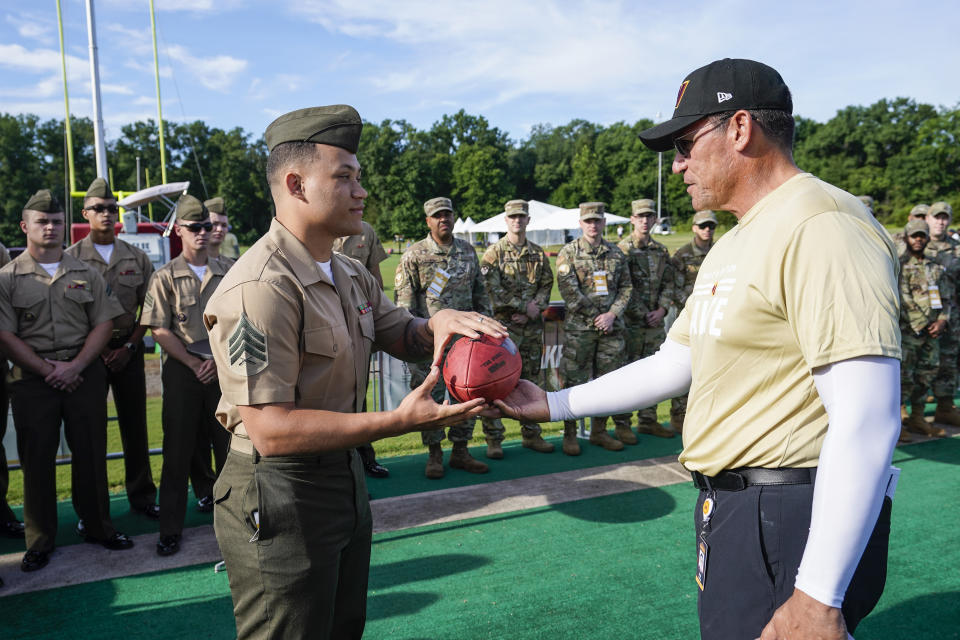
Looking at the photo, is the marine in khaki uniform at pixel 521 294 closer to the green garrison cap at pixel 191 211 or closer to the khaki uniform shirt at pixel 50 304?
the green garrison cap at pixel 191 211

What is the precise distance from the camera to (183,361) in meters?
4.87

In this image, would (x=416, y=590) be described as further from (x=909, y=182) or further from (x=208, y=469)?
(x=909, y=182)

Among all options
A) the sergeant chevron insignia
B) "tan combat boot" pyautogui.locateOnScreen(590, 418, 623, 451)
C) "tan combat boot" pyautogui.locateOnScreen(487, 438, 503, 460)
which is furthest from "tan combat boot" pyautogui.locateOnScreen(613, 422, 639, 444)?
the sergeant chevron insignia

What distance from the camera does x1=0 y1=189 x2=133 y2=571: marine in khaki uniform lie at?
4.53 meters

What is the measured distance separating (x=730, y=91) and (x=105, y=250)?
19.0ft

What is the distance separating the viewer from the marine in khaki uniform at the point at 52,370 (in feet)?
14.9

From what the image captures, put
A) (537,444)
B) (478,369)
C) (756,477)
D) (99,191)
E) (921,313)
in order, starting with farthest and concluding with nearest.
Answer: (921,313) → (537,444) → (99,191) → (478,369) → (756,477)

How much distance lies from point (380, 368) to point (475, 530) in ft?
9.74

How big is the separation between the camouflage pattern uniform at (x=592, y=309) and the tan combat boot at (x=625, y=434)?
0.02 meters

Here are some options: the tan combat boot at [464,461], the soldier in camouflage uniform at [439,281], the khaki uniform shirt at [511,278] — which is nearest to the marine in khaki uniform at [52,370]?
the soldier in camouflage uniform at [439,281]

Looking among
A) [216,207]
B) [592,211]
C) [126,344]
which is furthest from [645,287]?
[126,344]

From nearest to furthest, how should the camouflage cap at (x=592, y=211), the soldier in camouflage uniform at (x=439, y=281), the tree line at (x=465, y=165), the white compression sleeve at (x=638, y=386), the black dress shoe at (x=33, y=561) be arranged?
the white compression sleeve at (x=638, y=386)
the black dress shoe at (x=33, y=561)
the soldier in camouflage uniform at (x=439, y=281)
the camouflage cap at (x=592, y=211)
the tree line at (x=465, y=165)

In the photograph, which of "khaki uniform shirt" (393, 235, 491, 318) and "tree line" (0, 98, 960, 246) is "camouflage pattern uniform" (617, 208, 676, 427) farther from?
"tree line" (0, 98, 960, 246)

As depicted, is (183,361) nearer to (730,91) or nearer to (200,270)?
(200,270)
